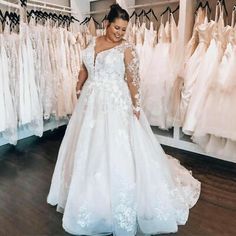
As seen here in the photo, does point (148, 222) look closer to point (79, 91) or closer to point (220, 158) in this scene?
point (79, 91)

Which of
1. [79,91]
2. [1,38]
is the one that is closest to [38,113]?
[1,38]

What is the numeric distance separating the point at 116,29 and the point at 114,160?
728 millimetres

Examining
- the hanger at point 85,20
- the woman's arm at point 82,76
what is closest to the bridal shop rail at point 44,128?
the hanger at point 85,20

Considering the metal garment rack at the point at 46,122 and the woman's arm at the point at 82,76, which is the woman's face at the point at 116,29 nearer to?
the woman's arm at the point at 82,76

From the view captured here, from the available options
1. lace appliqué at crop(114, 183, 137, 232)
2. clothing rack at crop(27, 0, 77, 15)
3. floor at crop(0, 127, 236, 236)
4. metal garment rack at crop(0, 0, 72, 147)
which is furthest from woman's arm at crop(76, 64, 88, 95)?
clothing rack at crop(27, 0, 77, 15)

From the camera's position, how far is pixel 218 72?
2104 millimetres

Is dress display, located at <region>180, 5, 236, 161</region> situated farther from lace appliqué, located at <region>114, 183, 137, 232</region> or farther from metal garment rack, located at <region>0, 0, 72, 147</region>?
metal garment rack, located at <region>0, 0, 72, 147</region>

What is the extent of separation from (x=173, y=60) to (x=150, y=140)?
1150mm

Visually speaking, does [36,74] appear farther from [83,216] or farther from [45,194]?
[83,216]

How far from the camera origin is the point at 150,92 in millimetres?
2598

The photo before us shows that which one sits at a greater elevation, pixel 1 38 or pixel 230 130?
pixel 1 38

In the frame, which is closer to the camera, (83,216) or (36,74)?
(83,216)

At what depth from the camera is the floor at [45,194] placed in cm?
160

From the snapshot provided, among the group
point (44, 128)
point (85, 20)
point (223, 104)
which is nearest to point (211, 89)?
point (223, 104)
